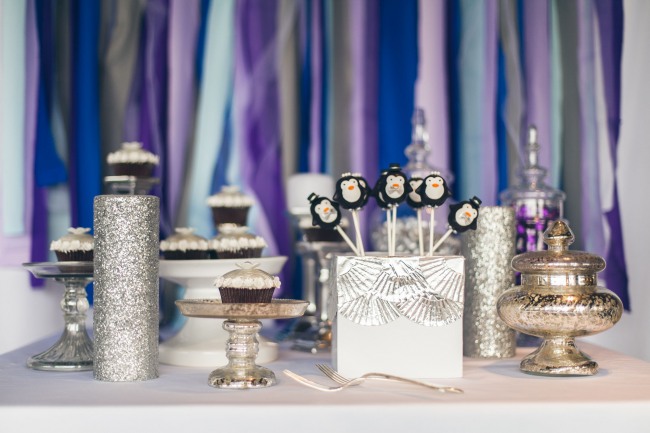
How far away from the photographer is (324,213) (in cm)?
92

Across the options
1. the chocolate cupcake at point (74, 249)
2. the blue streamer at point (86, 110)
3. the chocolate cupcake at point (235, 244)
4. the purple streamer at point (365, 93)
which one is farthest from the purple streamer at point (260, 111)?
the chocolate cupcake at point (74, 249)

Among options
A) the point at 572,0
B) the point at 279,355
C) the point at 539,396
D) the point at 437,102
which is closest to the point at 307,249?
the point at 279,355

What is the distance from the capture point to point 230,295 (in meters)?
0.84

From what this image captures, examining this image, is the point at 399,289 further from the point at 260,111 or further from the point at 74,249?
the point at 260,111

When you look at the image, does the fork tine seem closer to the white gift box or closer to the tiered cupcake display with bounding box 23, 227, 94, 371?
the white gift box

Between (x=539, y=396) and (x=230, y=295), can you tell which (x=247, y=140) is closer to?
(x=230, y=295)

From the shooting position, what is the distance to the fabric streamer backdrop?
140 centimetres

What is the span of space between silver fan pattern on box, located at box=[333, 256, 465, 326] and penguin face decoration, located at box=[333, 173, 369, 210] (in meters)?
0.06

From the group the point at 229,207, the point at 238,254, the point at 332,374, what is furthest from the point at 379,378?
the point at 229,207

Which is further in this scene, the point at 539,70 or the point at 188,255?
the point at 539,70

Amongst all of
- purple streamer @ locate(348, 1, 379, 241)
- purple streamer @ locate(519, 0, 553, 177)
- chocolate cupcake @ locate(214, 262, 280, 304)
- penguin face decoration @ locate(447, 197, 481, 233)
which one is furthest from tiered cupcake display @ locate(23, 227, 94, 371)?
purple streamer @ locate(519, 0, 553, 177)

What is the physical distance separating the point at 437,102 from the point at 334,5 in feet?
0.80

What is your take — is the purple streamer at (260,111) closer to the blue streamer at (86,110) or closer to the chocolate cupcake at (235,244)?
the blue streamer at (86,110)

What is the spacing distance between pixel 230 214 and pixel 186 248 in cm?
10
